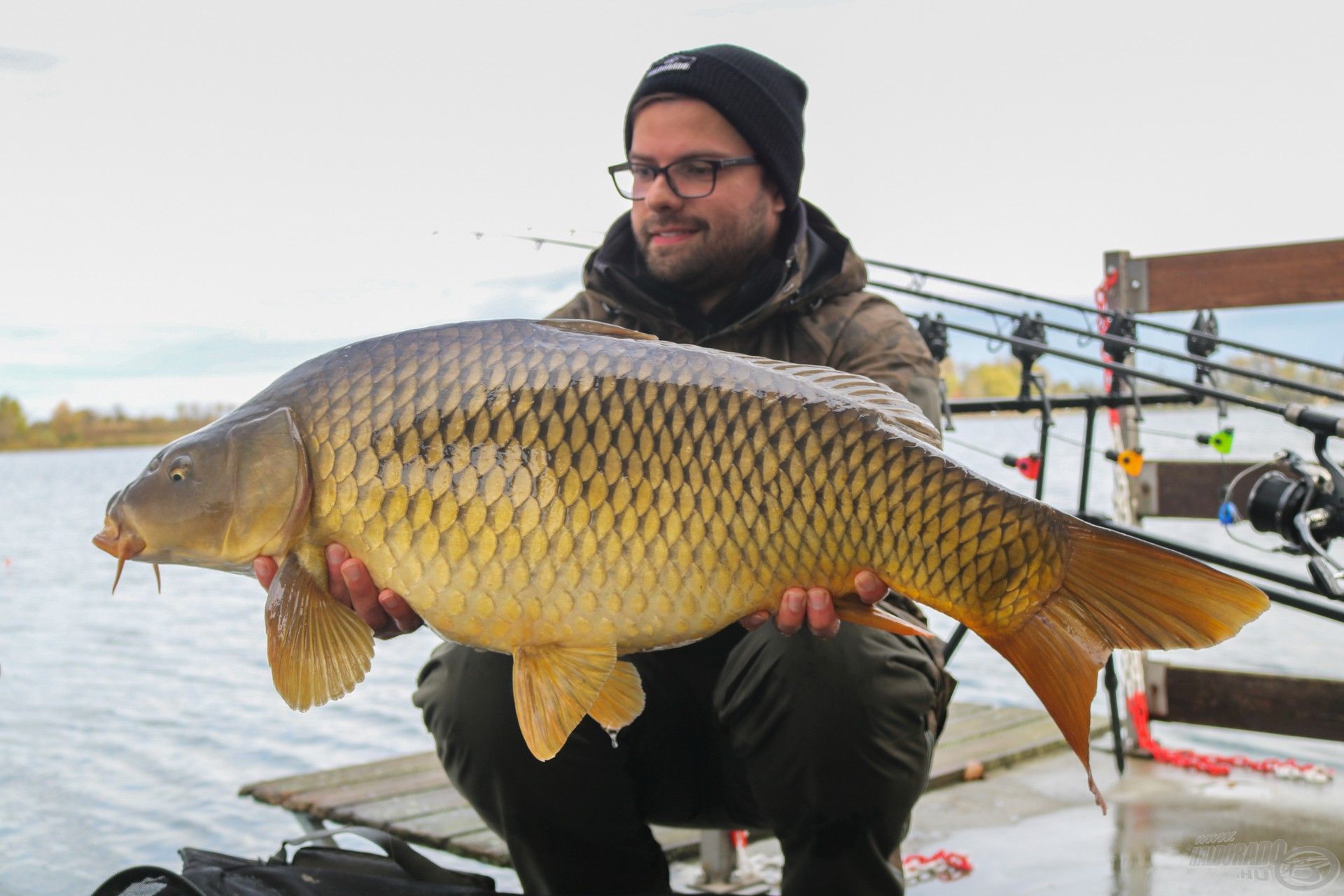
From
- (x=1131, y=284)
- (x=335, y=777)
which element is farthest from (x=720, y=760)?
(x=1131, y=284)

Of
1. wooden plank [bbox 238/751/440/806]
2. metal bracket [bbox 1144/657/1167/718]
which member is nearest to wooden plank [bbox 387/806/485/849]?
wooden plank [bbox 238/751/440/806]

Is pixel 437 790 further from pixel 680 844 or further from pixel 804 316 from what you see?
pixel 804 316

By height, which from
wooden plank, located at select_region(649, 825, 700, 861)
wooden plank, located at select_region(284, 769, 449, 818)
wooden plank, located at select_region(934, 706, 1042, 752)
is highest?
wooden plank, located at select_region(284, 769, 449, 818)

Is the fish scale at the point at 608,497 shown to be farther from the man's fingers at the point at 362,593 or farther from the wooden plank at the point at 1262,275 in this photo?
the wooden plank at the point at 1262,275

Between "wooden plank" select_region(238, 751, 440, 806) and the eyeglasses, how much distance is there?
152 centimetres

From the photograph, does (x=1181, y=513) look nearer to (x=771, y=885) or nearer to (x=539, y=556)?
(x=771, y=885)

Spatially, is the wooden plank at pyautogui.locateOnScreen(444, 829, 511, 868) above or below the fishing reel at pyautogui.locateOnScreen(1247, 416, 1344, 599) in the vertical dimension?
below

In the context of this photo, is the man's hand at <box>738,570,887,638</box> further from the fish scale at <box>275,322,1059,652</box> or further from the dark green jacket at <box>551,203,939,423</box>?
the dark green jacket at <box>551,203,939,423</box>

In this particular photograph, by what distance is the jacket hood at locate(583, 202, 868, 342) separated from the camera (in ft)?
6.46

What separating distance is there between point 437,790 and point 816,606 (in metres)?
1.67

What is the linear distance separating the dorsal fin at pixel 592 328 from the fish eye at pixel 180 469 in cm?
42

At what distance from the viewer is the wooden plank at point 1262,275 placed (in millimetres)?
2814

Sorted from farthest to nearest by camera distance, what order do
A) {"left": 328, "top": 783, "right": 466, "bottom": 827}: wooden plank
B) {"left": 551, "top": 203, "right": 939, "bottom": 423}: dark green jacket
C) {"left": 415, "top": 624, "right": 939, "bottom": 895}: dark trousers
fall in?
{"left": 328, "top": 783, "right": 466, "bottom": 827}: wooden plank, {"left": 551, "top": 203, "right": 939, "bottom": 423}: dark green jacket, {"left": 415, "top": 624, "right": 939, "bottom": 895}: dark trousers

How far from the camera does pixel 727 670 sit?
5.39 ft
